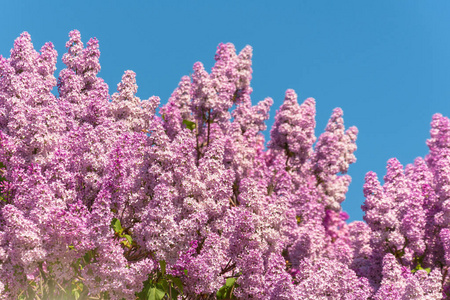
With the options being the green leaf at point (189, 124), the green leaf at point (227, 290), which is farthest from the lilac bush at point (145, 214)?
the green leaf at point (189, 124)

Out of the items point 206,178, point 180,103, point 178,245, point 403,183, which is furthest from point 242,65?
point 178,245

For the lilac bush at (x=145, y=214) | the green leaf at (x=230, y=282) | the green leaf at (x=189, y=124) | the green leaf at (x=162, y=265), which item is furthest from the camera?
the green leaf at (x=189, y=124)

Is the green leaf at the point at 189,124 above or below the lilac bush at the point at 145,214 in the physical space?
above

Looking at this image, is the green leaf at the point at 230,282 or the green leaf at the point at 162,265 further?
the green leaf at the point at 230,282

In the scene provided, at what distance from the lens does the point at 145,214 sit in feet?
37.8

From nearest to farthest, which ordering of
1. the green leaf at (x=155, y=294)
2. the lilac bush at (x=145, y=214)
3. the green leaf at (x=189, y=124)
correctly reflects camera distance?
the lilac bush at (x=145, y=214) → the green leaf at (x=155, y=294) → the green leaf at (x=189, y=124)

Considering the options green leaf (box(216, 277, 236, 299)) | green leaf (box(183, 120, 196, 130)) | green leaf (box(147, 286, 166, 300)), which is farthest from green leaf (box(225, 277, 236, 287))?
green leaf (box(183, 120, 196, 130))

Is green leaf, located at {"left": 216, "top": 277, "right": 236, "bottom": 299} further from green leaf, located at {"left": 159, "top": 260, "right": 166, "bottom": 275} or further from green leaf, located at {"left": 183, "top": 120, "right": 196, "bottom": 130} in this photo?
green leaf, located at {"left": 183, "top": 120, "right": 196, "bottom": 130}

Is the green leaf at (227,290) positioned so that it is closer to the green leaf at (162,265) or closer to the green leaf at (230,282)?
the green leaf at (230,282)

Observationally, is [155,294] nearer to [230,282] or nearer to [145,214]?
[145,214]

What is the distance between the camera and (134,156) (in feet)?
44.4

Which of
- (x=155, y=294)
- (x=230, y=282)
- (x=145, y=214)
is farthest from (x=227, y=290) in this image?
(x=145, y=214)

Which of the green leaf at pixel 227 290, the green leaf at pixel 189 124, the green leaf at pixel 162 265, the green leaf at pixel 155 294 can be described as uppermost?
the green leaf at pixel 189 124

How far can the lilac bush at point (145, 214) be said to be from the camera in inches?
427
